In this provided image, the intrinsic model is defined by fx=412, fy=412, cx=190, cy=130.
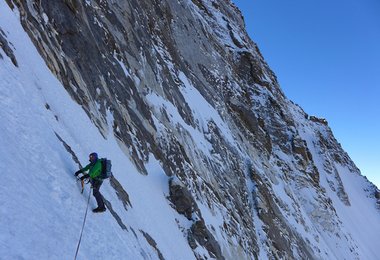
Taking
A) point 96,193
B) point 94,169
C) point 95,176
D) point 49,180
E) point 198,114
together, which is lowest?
point 49,180

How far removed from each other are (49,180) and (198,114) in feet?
90.4

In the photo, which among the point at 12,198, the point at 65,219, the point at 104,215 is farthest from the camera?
the point at 104,215

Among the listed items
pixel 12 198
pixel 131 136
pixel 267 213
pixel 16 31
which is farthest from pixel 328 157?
pixel 12 198

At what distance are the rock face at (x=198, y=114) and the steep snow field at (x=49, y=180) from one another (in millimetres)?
1400

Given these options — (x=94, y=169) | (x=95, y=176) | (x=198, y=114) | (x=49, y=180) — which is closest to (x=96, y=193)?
(x=95, y=176)

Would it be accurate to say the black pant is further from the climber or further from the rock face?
the rock face

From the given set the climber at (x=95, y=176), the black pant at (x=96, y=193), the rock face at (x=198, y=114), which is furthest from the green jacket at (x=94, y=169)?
the rock face at (x=198, y=114)

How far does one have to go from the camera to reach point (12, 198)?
25.9 feet

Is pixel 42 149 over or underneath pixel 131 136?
underneath

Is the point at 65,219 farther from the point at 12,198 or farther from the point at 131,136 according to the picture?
the point at 131,136

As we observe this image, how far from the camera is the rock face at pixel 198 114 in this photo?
71.1 feet

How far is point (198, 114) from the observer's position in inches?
1455

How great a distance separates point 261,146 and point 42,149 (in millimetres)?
43715

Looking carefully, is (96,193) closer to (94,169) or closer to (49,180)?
(94,169)
